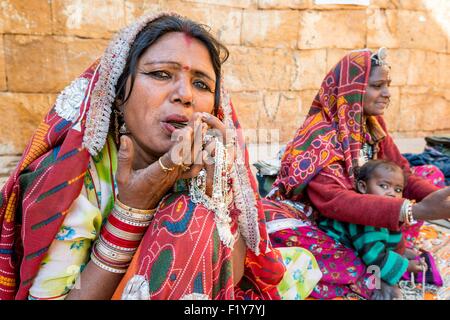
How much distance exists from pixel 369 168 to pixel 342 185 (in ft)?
0.85

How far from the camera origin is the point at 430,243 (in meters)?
3.34

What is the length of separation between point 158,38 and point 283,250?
1471 millimetres

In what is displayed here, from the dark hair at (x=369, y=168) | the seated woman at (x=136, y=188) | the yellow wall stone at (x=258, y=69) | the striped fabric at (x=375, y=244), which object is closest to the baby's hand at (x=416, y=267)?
the striped fabric at (x=375, y=244)

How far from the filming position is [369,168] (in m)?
2.81

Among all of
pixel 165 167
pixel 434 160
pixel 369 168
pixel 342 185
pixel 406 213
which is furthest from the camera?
Result: pixel 434 160

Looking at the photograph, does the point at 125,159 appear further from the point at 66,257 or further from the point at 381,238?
the point at 381,238

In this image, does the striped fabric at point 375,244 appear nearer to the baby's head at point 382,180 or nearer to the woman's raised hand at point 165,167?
the baby's head at point 382,180

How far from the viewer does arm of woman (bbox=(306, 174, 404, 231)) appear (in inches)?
96.1

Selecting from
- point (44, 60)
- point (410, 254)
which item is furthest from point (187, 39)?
point (44, 60)

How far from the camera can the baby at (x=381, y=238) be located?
8.41 ft

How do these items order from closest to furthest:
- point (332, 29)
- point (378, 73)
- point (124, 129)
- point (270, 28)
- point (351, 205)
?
point (124, 129) < point (351, 205) < point (378, 73) < point (270, 28) < point (332, 29)

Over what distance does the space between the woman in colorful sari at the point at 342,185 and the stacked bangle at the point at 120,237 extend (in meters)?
1.53
